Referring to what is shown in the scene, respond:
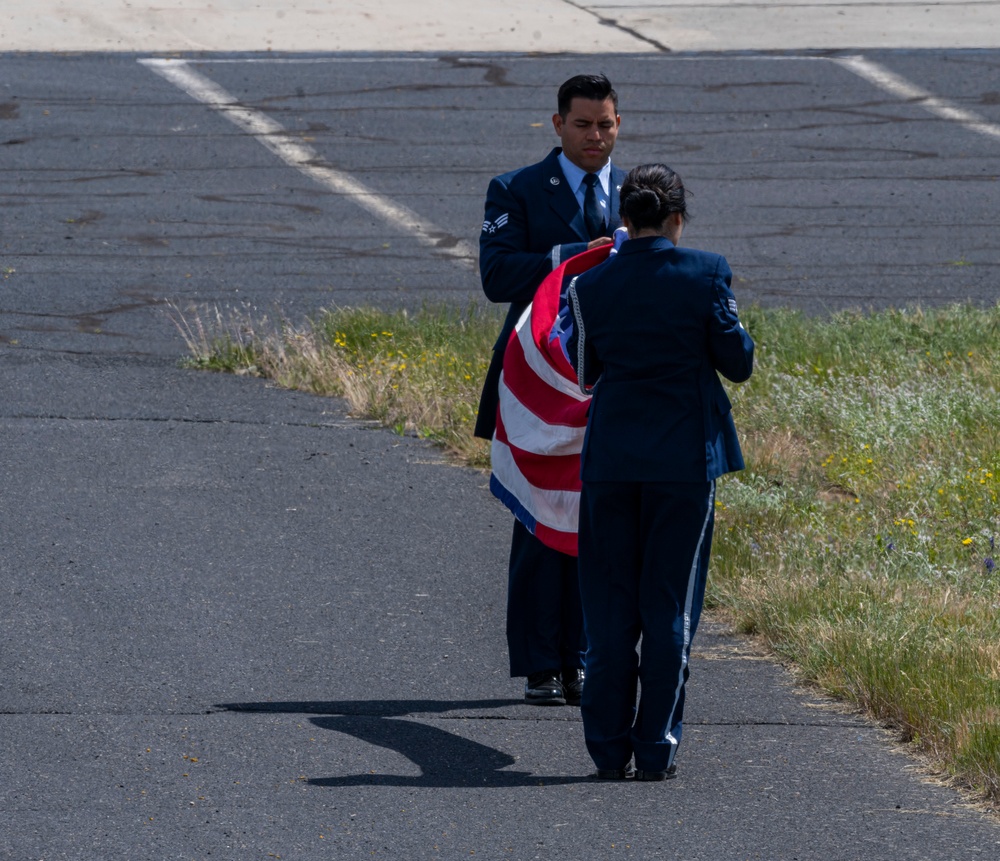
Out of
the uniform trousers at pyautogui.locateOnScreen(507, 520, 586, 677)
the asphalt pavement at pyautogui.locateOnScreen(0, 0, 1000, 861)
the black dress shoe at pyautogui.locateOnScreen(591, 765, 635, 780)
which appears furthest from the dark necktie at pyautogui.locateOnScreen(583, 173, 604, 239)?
the black dress shoe at pyautogui.locateOnScreen(591, 765, 635, 780)

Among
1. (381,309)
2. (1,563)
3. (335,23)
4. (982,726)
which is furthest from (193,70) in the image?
(982,726)

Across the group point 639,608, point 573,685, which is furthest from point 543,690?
point 639,608

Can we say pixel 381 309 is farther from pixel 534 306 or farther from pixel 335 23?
pixel 335 23

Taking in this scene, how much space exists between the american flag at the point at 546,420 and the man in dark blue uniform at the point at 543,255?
19cm

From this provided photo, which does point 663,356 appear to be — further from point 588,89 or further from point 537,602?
point 537,602

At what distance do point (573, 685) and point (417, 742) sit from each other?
29.8 inches

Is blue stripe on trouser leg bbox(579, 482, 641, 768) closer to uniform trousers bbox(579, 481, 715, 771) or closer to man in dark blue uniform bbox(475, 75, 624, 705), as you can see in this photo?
uniform trousers bbox(579, 481, 715, 771)

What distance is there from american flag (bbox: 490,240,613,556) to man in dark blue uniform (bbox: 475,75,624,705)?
0.63 ft

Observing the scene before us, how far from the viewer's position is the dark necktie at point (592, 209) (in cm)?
577

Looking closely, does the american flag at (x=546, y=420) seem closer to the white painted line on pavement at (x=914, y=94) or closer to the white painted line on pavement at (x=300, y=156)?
the white painted line on pavement at (x=300, y=156)

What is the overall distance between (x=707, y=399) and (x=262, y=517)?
336cm

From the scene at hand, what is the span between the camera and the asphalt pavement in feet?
15.0

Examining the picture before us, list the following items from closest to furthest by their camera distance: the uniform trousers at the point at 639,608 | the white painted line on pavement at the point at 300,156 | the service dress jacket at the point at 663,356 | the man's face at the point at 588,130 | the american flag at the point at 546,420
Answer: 1. the service dress jacket at the point at 663,356
2. the uniform trousers at the point at 639,608
3. the american flag at the point at 546,420
4. the man's face at the point at 588,130
5. the white painted line on pavement at the point at 300,156

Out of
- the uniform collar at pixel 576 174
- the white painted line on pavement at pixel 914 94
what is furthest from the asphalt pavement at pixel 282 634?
the white painted line on pavement at pixel 914 94
